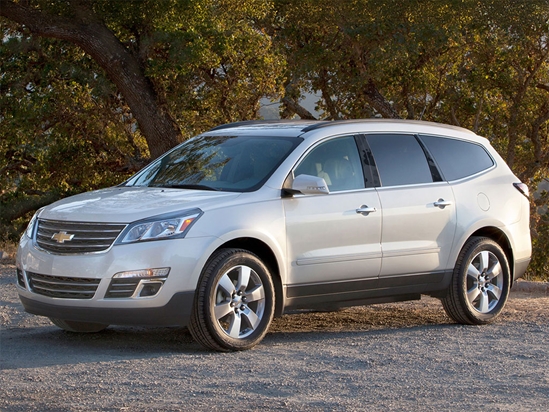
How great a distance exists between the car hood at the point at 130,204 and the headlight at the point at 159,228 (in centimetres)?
6

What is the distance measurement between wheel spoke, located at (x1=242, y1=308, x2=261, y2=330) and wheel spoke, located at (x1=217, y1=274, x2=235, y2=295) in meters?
0.24

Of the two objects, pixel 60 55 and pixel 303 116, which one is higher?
pixel 60 55

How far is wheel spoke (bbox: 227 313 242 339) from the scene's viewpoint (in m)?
7.41

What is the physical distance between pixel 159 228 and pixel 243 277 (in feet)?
2.53

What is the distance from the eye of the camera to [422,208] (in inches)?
338

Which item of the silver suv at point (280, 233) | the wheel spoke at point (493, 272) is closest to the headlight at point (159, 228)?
the silver suv at point (280, 233)

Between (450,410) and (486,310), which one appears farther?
(486,310)

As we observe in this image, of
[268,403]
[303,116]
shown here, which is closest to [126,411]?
[268,403]

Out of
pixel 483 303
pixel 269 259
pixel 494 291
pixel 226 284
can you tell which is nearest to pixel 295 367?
pixel 226 284

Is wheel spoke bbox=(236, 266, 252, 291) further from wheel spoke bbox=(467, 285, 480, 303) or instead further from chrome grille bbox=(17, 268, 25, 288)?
wheel spoke bbox=(467, 285, 480, 303)

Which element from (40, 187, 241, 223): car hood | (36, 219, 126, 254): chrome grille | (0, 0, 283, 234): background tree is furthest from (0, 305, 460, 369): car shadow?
(0, 0, 283, 234): background tree

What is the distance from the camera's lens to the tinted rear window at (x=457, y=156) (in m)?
9.06

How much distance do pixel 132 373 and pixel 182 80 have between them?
12.4m

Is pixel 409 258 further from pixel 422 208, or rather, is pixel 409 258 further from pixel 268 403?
pixel 268 403
